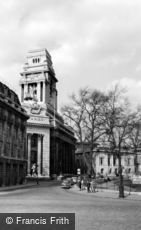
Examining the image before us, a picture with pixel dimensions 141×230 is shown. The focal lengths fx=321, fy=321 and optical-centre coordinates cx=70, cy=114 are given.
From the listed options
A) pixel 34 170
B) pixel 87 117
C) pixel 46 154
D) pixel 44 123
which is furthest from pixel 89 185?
pixel 44 123

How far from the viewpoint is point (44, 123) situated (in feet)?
323

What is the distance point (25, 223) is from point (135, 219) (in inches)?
335

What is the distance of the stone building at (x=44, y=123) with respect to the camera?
96.9 m

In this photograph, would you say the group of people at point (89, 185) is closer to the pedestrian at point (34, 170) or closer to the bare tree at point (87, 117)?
the bare tree at point (87, 117)

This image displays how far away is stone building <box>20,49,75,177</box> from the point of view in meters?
96.9

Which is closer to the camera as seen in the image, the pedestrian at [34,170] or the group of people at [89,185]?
the group of people at [89,185]

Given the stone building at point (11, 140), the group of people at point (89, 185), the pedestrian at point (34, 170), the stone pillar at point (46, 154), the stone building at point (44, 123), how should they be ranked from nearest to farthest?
the group of people at point (89, 185) → the stone building at point (11, 140) → the pedestrian at point (34, 170) → the stone pillar at point (46, 154) → the stone building at point (44, 123)

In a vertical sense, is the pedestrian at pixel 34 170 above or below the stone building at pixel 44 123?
below

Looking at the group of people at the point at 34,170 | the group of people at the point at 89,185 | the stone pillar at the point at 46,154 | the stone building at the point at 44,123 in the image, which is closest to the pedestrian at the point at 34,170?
the group of people at the point at 34,170

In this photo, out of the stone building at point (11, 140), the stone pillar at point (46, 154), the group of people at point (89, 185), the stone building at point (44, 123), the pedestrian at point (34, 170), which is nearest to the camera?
the group of people at point (89, 185)

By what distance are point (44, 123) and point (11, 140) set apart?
41.7 meters

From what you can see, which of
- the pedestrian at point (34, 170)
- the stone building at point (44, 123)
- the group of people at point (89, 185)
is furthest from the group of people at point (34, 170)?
the group of people at point (89, 185)

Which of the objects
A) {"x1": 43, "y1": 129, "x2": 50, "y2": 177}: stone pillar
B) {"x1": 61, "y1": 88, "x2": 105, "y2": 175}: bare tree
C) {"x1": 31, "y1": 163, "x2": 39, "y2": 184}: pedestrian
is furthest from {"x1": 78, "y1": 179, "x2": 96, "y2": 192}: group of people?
{"x1": 43, "y1": 129, "x2": 50, "y2": 177}: stone pillar

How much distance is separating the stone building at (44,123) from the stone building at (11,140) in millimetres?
31908
